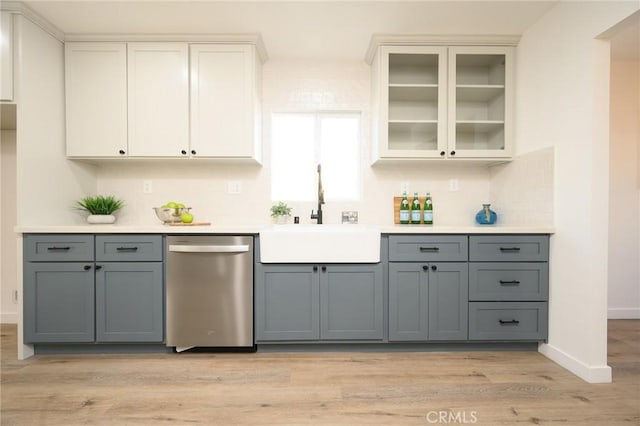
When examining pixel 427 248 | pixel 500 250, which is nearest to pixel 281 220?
pixel 427 248

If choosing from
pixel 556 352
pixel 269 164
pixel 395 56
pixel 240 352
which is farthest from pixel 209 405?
pixel 395 56

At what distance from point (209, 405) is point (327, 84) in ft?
8.31

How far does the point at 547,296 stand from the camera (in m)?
2.24

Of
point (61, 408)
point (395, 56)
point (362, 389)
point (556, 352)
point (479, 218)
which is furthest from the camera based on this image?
point (479, 218)

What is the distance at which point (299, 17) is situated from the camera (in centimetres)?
227

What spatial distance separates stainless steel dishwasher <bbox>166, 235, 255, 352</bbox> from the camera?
2.18 m

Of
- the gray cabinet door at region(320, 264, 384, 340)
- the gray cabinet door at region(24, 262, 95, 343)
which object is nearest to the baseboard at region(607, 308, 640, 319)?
the gray cabinet door at region(320, 264, 384, 340)

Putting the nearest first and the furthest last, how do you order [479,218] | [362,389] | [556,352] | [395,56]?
[362,389]
[556,352]
[395,56]
[479,218]

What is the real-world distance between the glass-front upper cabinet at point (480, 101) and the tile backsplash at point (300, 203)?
296 mm

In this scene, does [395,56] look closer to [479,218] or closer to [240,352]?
[479,218]

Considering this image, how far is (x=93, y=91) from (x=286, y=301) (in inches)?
85.3

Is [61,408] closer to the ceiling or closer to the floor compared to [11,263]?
closer to the floor

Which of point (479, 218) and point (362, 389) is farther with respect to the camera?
point (479, 218)

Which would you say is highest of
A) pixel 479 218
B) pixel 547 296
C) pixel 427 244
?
pixel 479 218
